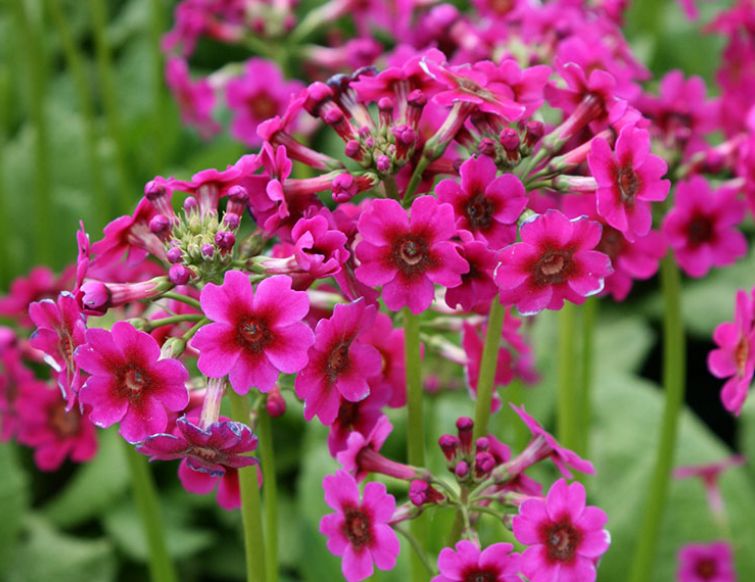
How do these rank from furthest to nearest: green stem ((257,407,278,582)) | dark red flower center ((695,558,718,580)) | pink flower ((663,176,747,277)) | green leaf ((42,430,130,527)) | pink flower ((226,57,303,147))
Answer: pink flower ((226,57,303,147)), green leaf ((42,430,130,527)), dark red flower center ((695,558,718,580)), pink flower ((663,176,747,277)), green stem ((257,407,278,582))

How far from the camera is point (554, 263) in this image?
1.50 m

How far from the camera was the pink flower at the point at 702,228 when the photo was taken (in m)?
2.30

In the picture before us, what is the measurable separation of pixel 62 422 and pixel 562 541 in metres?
1.30

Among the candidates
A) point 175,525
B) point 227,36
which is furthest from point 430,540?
point 227,36

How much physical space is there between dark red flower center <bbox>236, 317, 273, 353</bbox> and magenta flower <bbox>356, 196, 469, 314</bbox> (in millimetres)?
150

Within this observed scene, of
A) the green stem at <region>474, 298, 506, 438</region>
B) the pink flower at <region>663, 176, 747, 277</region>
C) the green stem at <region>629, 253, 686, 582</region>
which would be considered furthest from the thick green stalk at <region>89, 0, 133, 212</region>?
the green stem at <region>474, 298, 506, 438</region>

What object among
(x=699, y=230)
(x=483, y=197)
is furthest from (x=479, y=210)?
(x=699, y=230)

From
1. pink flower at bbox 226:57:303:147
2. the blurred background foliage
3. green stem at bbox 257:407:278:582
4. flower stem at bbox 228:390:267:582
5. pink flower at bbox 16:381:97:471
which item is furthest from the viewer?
pink flower at bbox 226:57:303:147

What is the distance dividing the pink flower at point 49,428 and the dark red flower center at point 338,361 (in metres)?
1.09

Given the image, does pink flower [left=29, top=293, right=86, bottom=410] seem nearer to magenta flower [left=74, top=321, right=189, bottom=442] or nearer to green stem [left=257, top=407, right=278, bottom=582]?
magenta flower [left=74, top=321, right=189, bottom=442]

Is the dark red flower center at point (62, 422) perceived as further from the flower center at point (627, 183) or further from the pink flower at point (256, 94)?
the pink flower at point (256, 94)

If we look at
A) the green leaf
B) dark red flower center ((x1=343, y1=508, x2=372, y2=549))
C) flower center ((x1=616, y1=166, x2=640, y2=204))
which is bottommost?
the green leaf

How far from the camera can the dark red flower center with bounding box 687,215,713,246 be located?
231 cm

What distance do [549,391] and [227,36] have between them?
1552mm
